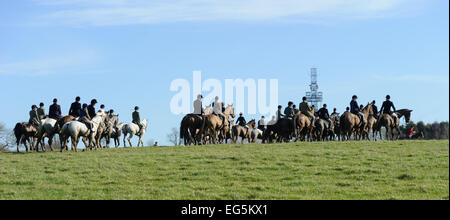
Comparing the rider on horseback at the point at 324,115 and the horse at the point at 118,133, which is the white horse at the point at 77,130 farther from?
the rider on horseback at the point at 324,115

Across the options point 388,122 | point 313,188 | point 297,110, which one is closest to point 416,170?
point 313,188

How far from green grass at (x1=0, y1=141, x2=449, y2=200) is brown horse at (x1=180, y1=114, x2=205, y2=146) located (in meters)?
6.67

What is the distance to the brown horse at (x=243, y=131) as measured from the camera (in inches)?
1708

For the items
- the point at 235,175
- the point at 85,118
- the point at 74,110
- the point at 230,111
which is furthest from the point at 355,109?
the point at 235,175

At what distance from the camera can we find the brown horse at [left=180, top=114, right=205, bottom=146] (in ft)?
110

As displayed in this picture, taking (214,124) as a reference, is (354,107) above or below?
above

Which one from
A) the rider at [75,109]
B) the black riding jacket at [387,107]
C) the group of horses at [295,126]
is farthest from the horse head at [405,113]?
the rider at [75,109]

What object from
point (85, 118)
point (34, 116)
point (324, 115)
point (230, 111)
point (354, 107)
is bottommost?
point (85, 118)

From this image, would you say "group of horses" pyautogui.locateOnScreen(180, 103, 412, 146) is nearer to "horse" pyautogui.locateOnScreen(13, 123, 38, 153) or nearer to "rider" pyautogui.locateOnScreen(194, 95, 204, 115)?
"rider" pyautogui.locateOnScreen(194, 95, 204, 115)

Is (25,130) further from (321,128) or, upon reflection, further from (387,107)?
(387,107)

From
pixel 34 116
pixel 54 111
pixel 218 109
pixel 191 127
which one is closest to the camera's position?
pixel 54 111

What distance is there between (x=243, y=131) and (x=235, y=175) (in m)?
24.5

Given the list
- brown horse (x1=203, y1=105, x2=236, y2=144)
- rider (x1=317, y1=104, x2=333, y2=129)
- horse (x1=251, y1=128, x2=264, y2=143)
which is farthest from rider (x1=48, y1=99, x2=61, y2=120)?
horse (x1=251, y1=128, x2=264, y2=143)

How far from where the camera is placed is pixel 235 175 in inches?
786
